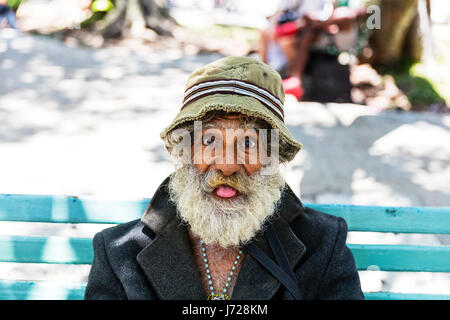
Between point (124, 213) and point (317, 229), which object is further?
point (124, 213)

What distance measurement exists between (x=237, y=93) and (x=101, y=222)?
1.09 metres

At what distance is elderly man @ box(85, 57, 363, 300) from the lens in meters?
2.08

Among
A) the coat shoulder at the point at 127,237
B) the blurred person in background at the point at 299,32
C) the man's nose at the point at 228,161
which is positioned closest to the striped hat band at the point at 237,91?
the man's nose at the point at 228,161

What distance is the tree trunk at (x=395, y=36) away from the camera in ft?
31.8

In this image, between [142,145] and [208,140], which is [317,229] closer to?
[208,140]

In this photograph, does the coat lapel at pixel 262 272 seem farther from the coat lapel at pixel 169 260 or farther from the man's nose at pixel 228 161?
the man's nose at pixel 228 161

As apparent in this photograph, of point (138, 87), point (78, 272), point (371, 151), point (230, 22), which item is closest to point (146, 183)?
point (78, 272)

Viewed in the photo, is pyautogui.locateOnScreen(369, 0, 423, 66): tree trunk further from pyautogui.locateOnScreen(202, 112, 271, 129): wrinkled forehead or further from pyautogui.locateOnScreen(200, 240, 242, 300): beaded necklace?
pyautogui.locateOnScreen(200, 240, 242, 300): beaded necklace

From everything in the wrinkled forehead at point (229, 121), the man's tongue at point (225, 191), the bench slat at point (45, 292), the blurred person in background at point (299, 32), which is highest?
the blurred person in background at point (299, 32)

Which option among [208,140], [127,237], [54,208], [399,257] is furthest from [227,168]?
[399,257]

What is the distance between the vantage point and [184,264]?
7.09ft

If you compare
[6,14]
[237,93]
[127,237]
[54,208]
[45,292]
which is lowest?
[45,292]

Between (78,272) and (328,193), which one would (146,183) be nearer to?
(78,272)
